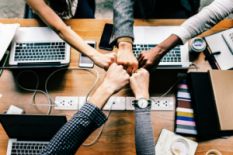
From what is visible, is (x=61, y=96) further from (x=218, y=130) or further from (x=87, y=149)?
(x=218, y=130)

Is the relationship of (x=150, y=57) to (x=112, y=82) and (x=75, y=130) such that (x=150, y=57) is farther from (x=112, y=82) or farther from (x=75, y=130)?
(x=75, y=130)

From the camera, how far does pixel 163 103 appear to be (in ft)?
5.29

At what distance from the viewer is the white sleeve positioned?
1.61 meters

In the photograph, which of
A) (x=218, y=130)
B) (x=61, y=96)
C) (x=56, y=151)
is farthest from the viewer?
(x=61, y=96)

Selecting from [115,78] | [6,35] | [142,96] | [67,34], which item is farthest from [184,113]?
[6,35]

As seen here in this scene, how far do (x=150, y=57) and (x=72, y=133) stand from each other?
0.50 m

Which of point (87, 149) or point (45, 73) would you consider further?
point (45, 73)

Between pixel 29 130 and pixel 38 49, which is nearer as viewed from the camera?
pixel 29 130

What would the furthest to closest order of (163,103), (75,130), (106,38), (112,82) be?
(106,38) < (163,103) < (112,82) < (75,130)

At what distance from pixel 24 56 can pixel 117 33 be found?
438 mm

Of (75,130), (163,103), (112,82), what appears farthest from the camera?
(163,103)

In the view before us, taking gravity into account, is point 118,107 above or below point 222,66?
below

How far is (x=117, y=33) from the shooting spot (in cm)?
164

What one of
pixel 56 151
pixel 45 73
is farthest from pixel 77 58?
pixel 56 151
